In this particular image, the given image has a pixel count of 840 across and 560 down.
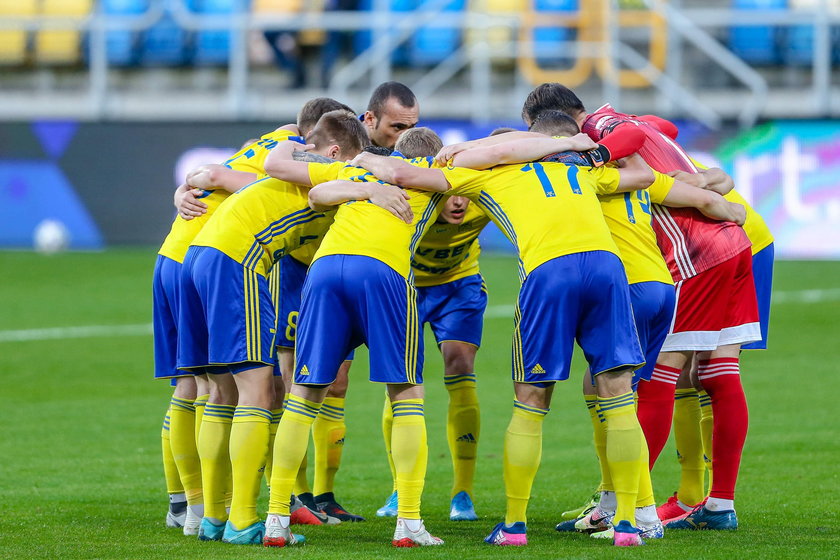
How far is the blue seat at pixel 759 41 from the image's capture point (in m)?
24.3

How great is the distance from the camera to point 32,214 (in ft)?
72.4

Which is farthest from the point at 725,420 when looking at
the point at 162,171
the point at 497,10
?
the point at 497,10

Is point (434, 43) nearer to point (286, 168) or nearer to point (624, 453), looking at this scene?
point (286, 168)

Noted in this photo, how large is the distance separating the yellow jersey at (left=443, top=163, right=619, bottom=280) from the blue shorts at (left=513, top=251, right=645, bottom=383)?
8 centimetres

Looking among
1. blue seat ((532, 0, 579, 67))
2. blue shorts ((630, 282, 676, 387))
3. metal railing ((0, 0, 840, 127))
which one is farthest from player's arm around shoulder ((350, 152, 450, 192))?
blue seat ((532, 0, 579, 67))

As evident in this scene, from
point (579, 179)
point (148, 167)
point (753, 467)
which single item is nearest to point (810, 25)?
point (148, 167)

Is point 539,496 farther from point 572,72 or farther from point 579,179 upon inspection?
point 572,72

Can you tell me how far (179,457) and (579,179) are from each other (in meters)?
2.45

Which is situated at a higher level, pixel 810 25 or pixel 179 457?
pixel 810 25

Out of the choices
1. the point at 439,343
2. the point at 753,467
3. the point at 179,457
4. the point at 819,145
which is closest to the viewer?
the point at 179,457

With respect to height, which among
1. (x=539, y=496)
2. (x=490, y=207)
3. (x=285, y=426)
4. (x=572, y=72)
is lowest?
(x=539, y=496)

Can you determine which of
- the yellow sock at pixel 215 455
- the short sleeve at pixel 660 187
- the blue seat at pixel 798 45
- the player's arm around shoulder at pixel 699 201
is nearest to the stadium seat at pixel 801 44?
the blue seat at pixel 798 45

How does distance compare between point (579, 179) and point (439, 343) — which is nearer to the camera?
point (579, 179)

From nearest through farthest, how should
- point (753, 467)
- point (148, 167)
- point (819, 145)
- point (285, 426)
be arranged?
point (285, 426), point (753, 467), point (819, 145), point (148, 167)
